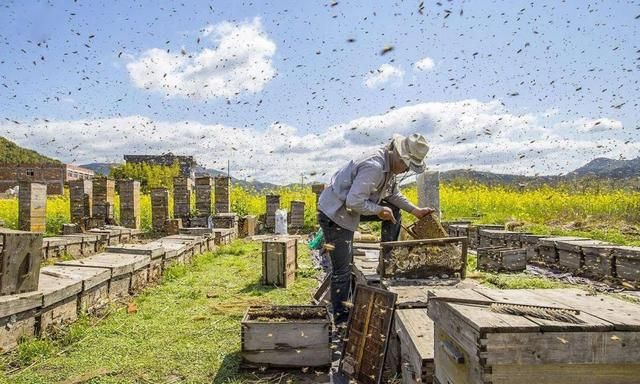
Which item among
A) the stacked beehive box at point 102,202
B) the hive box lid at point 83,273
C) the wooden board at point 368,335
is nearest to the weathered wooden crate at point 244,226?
the stacked beehive box at point 102,202

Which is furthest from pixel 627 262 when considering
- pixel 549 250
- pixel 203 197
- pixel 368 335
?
pixel 203 197

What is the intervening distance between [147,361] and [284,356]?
1.25 m

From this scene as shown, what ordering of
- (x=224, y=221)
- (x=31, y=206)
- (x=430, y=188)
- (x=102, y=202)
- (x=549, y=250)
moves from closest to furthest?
(x=430, y=188) < (x=549, y=250) < (x=31, y=206) < (x=224, y=221) < (x=102, y=202)

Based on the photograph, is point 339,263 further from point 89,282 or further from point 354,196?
point 89,282

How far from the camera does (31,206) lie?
13.7 metres

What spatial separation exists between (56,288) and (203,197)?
11509 mm

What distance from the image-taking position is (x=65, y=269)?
18.9 feet

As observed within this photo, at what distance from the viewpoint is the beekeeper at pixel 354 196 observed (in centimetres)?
436

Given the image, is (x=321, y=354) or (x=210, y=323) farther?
(x=210, y=323)

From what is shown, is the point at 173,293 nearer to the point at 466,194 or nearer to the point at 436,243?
the point at 436,243

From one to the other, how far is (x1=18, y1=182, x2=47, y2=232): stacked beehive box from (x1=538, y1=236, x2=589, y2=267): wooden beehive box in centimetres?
1334

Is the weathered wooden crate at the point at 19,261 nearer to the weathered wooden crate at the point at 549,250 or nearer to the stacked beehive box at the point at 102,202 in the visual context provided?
the weathered wooden crate at the point at 549,250

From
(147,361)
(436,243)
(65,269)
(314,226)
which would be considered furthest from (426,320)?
(314,226)

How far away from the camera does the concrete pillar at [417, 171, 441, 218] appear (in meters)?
8.63
